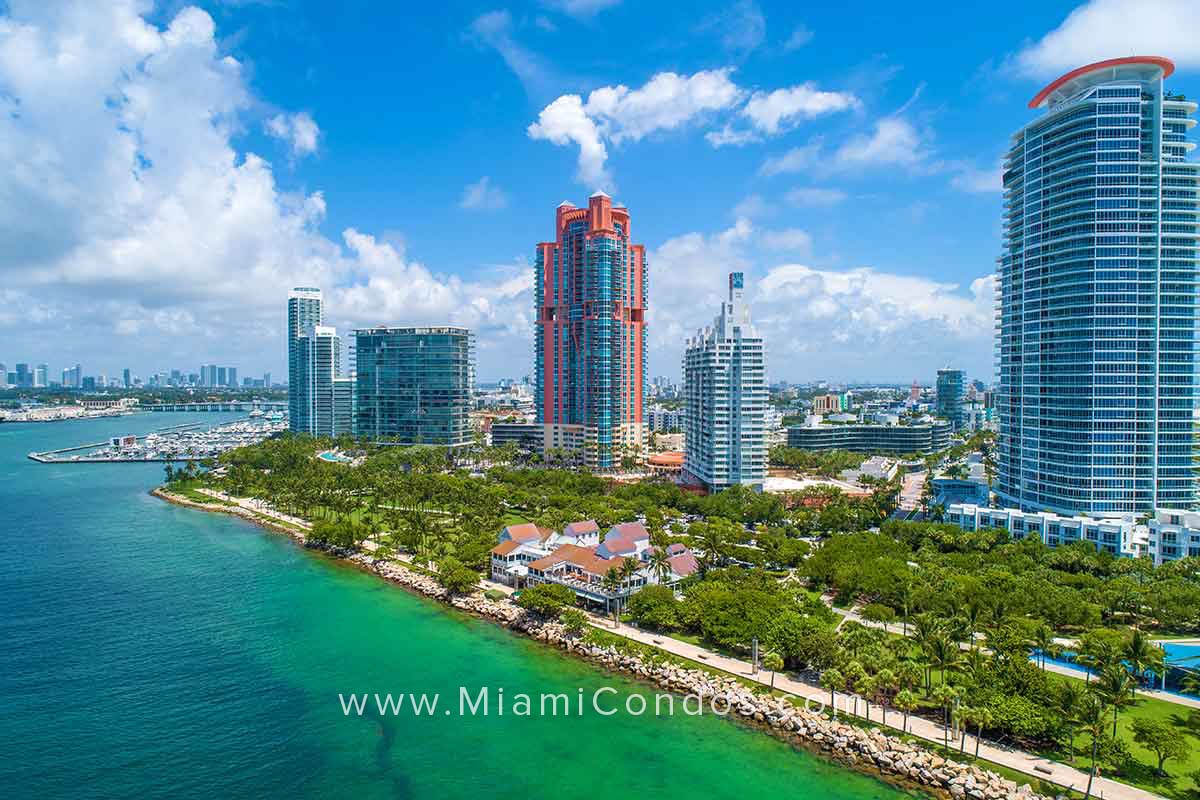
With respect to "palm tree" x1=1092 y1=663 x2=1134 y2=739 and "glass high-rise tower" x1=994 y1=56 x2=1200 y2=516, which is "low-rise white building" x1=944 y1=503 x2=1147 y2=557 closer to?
"glass high-rise tower" x1=994 y1=56 x2=1200 y2=516

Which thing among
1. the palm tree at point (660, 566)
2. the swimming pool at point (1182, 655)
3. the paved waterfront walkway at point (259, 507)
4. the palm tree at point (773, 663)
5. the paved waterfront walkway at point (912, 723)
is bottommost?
the paved waterfront walkway at point (912, 723)

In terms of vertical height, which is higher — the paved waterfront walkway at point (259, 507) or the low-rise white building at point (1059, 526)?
the low-rise white building at point (1059, 526)

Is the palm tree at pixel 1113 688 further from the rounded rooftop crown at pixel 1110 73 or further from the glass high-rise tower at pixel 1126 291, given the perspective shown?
the rounded rooftop crown at pixel 1110 73

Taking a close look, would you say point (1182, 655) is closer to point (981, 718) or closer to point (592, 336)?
point (981, 718)

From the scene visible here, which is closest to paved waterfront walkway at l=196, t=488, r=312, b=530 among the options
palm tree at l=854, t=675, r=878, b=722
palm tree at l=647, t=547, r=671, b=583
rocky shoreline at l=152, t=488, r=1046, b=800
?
rocky shoreline at l=152, t=488, r=1046, b=800

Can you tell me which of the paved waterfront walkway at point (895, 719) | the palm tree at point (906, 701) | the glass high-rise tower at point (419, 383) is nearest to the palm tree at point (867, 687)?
the paved waterfront walkway at point (895, 719)

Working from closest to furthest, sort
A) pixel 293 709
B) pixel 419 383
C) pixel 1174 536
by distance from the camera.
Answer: pixel 293 709
pixel 1174 536
pixel 419 383

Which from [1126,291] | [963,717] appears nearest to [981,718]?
[963,717]
